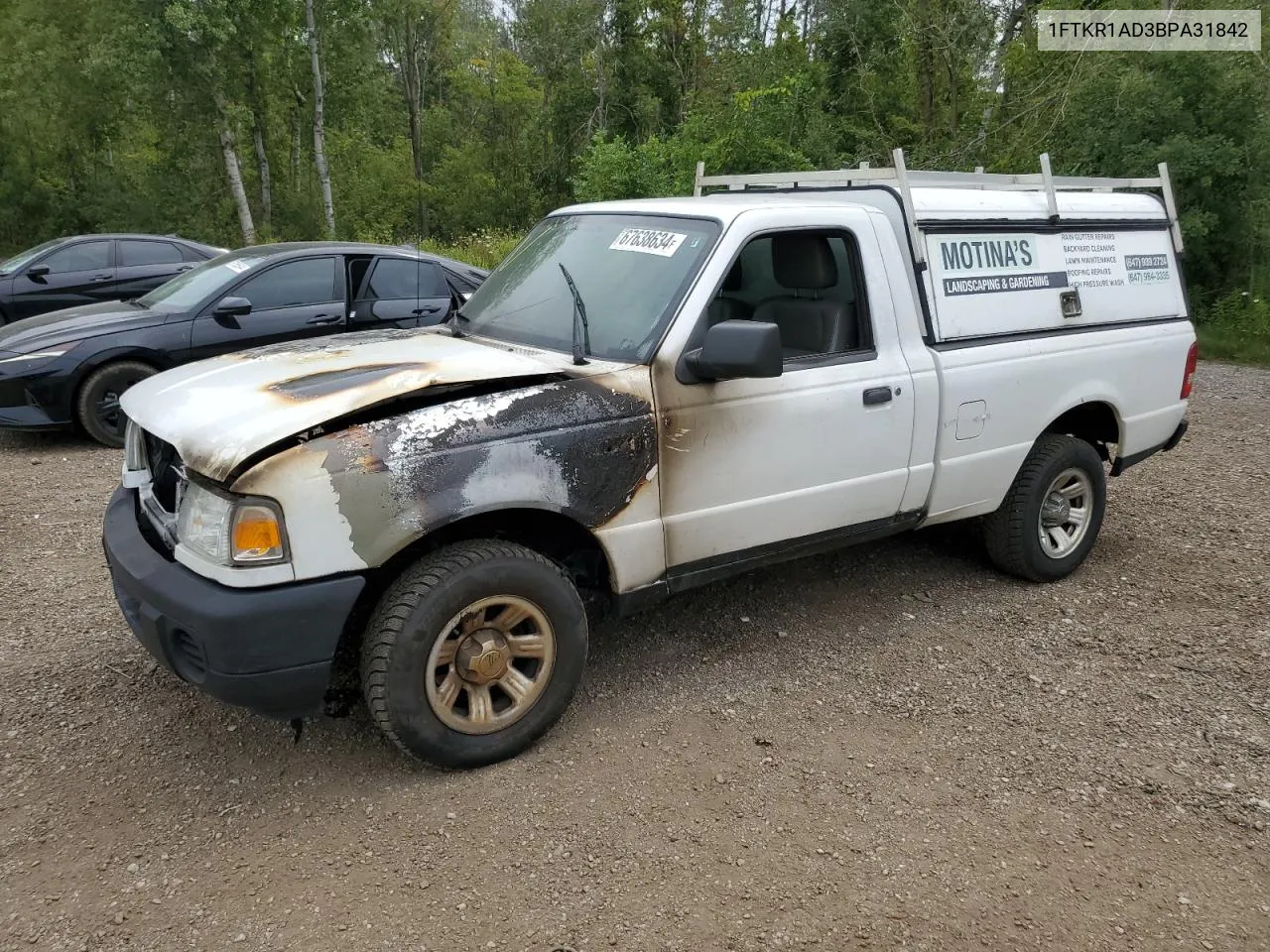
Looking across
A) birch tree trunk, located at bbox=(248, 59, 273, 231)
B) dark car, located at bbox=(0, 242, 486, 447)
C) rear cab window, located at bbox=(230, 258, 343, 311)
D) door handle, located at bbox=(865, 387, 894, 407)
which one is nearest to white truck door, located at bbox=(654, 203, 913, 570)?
door handle, located at bbox=(865, 387, 894, 407)

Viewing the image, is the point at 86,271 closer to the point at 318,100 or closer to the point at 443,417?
the point at 443,417

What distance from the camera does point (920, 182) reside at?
4.43 metres

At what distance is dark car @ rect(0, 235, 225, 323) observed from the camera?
10.3 m

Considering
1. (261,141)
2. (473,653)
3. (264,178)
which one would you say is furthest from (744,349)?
(264,178)

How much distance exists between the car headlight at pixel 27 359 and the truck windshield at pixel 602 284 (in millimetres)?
4406

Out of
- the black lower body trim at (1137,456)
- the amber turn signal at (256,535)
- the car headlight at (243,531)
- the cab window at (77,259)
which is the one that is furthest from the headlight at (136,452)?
the cab window at (77,259)

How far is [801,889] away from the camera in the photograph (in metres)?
2.77

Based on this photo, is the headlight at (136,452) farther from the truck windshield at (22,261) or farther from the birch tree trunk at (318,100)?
the birch tree trunk at (318,100)

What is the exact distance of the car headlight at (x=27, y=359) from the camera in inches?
271

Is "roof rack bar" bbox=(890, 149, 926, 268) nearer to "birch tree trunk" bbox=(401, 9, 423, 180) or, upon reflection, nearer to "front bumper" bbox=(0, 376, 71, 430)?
"front bumper" bbox=(0, 376, 71, 430)

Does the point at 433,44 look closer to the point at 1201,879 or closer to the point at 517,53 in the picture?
the point at 517,53

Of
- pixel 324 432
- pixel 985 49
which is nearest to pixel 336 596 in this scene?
pixel 324 432

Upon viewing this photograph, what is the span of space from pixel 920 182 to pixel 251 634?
11.4ft

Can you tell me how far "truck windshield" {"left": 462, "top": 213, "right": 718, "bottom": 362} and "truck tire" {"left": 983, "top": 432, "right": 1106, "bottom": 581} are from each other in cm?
219
